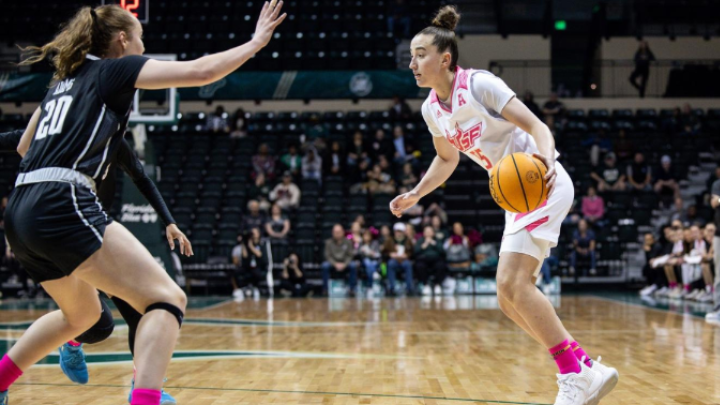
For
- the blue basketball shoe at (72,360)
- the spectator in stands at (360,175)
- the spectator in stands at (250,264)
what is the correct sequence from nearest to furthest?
the blue basketball shoe at (72,360), the spectator in stands at (250,264), the spectator in stands at (360,175)

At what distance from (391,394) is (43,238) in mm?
2357

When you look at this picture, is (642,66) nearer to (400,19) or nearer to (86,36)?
(400,19)

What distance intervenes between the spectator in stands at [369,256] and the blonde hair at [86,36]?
1179cm

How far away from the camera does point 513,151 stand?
4047 millimetres

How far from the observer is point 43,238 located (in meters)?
2.78

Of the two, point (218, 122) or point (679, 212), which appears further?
point (218, 122)

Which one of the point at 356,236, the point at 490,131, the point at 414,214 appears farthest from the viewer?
the point at 414,214

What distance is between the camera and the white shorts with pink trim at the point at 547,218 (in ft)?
12.6

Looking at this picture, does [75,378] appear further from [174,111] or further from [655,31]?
[655,31]

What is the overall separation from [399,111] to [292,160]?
3.19 metres

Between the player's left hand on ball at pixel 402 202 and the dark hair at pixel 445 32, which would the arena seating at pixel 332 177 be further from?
the dark hair at pixel 445 32

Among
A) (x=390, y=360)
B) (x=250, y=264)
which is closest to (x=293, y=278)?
(x=250, y=264)

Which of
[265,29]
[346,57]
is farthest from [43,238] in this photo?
[346,57]

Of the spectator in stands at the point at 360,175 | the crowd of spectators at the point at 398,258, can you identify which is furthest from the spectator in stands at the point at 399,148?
the crowd of spectators at the point at 398,258
